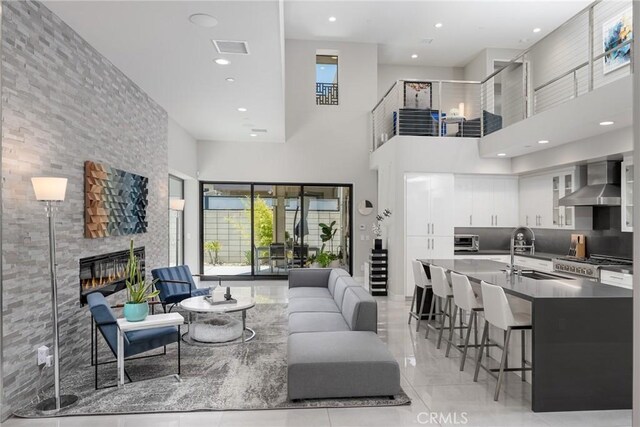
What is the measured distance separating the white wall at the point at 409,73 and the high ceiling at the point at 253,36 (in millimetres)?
159

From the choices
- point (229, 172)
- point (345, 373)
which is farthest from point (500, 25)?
point (345, 373)

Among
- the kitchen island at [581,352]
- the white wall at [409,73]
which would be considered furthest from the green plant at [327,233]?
the kitchen island at [581,352]

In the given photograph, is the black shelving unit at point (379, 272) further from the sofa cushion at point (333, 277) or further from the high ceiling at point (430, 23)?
the high ceiling at point (430, 23)

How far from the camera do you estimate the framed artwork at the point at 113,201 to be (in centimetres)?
421

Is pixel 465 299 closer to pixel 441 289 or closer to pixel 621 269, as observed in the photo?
pixel 441 289

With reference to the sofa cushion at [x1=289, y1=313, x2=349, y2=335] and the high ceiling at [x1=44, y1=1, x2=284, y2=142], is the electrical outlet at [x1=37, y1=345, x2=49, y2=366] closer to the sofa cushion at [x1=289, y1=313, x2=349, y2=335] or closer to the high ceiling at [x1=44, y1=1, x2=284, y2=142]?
the sofa cushion at [x1=289, y1=313, x2=349, y2=335]

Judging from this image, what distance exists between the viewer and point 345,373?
11.0 feet

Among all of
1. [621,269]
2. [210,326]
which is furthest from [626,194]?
[210,326]

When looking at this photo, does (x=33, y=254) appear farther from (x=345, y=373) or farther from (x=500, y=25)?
(x=500, y=25)

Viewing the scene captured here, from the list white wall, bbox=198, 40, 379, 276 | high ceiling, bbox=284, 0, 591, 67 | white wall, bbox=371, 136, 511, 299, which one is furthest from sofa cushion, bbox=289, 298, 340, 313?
high ceiling, bbox=284, 0, 591, 67

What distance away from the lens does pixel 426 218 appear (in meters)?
7.51

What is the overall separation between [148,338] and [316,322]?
5.45 ft

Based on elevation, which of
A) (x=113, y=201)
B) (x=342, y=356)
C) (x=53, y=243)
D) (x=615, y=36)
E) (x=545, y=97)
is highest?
(x=615, y=36)

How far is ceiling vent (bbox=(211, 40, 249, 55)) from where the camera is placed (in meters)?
4.09
